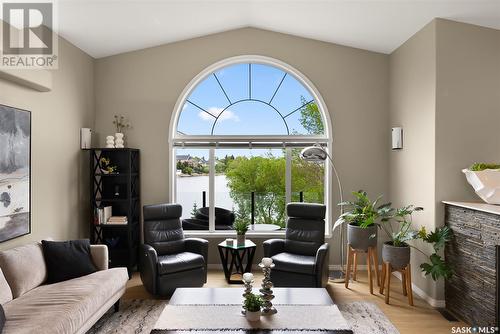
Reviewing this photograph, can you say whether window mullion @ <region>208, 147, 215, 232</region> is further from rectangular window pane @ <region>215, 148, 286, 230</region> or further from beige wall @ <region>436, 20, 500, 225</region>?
beige wall @ <region>436, 20, 500, 225</region>

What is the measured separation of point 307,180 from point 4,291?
3820mm

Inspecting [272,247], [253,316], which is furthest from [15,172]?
[272,247]

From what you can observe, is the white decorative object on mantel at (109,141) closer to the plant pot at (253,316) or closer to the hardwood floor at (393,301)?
the hardwood floor at (393,301)

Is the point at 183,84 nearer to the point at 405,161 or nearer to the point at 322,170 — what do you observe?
the point at 322,170

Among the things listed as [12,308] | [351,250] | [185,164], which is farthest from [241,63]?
[12,308]

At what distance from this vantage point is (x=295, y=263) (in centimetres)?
410

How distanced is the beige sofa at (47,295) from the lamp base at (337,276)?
2.55m

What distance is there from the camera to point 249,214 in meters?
5.46

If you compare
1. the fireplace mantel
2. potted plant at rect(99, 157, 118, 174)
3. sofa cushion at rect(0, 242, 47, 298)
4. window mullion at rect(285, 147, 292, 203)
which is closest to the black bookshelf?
potted plant at rect(99, 157, 118, 174)

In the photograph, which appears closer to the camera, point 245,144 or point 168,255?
point 168,255

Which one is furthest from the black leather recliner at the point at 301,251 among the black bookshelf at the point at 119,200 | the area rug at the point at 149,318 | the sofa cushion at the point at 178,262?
the black bookshelf at the point at 119,200

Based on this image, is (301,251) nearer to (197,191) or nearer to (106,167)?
(197,191)

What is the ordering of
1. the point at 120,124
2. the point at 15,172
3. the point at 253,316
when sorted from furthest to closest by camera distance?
the point at 120,124
the point at 15,172
the point at 253,316

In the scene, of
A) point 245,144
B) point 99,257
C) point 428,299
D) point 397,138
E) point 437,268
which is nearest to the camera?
point 437,268
